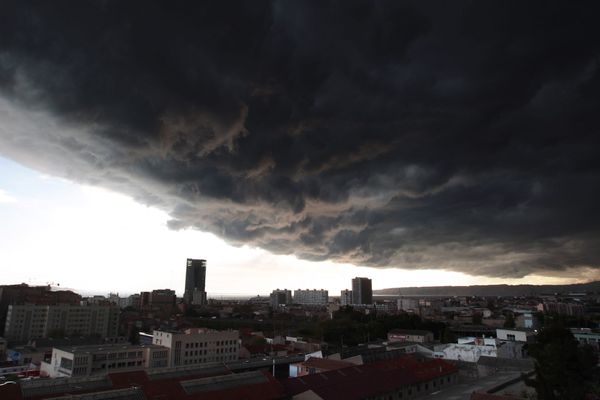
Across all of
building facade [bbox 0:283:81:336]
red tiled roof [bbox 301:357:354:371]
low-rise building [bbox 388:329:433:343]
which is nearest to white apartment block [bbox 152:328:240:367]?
red tiled roof [bbox 301:357:354:371]

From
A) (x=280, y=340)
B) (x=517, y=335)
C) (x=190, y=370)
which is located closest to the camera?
(x=190, y=370)

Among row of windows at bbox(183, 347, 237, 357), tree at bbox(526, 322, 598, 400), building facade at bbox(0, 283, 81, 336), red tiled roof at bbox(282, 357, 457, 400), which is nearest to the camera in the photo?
tree at bbox(526, 322, 598, 400)

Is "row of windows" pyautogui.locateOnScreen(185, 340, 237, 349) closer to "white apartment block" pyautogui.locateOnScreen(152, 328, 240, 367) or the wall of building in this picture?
"white apartment block" pyautogui.locateOnScreen(152, 328, 240, 367)

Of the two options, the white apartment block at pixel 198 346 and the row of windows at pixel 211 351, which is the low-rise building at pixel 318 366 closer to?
the row of windows at pixel 211 351

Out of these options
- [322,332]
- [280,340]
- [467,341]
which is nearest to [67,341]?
[280,340]

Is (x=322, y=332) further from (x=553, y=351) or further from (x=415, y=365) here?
(x=553, y=351)

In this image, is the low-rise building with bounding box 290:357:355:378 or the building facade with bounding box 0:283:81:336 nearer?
the low-rise building with bounding box 290:357:355:378
